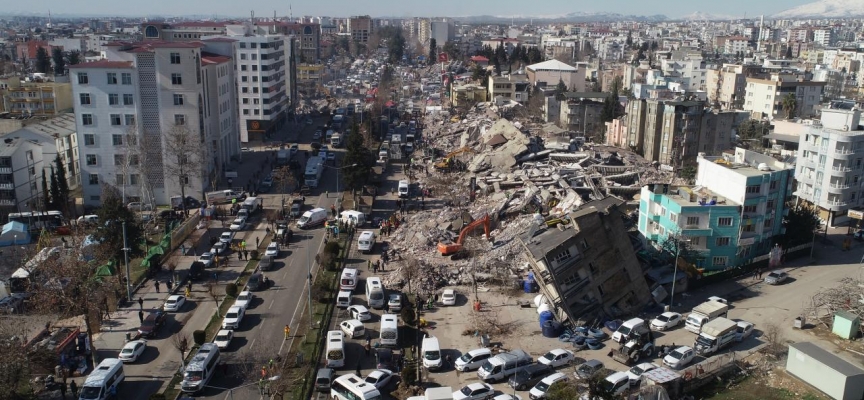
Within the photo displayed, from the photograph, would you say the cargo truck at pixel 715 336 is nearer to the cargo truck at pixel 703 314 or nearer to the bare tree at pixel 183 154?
the cargo truck at pixel 703 314

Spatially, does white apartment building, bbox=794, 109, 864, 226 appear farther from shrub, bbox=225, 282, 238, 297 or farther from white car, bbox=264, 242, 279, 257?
shrub, bbox=225, 282, 238, 297

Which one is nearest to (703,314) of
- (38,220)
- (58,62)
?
(38,220)

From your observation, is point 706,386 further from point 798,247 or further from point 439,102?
point 439,102

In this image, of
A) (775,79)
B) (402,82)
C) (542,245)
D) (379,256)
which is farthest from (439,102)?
(542,245)

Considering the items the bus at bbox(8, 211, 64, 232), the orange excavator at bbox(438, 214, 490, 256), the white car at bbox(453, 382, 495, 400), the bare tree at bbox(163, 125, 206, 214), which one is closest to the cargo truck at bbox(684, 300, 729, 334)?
the white car at bbox(453, 382, 495, 400)

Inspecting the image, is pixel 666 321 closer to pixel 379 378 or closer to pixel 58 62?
pixel 379 378

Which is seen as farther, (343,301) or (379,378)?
(343,301)

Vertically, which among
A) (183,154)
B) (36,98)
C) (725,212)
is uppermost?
(36,98)
